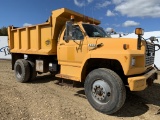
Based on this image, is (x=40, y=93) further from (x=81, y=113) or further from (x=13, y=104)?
(x=81, y=113)

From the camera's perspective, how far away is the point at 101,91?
5434 millimetres

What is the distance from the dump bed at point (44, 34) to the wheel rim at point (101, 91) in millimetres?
2637

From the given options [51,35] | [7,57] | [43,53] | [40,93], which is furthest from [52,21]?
[7,57]

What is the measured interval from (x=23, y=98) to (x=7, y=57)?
14068 millimetres

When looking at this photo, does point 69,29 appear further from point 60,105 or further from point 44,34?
point 60,105

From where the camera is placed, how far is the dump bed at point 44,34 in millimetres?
7301

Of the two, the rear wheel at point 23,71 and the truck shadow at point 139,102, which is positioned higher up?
the rear wheel at point 23,71

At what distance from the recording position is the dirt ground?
504 cm

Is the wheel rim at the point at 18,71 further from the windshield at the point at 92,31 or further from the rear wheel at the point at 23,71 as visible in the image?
the windshield at the point at 92,31

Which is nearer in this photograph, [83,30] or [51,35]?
[83,30]

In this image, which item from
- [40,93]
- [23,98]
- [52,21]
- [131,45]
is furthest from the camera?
[52,21]

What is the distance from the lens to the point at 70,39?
6480 millimetres

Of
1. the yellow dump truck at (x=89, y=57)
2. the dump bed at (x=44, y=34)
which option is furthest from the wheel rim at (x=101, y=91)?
the dump bed at (x=44, y=34)

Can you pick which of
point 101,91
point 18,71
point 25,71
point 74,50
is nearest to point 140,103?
point 101,91
